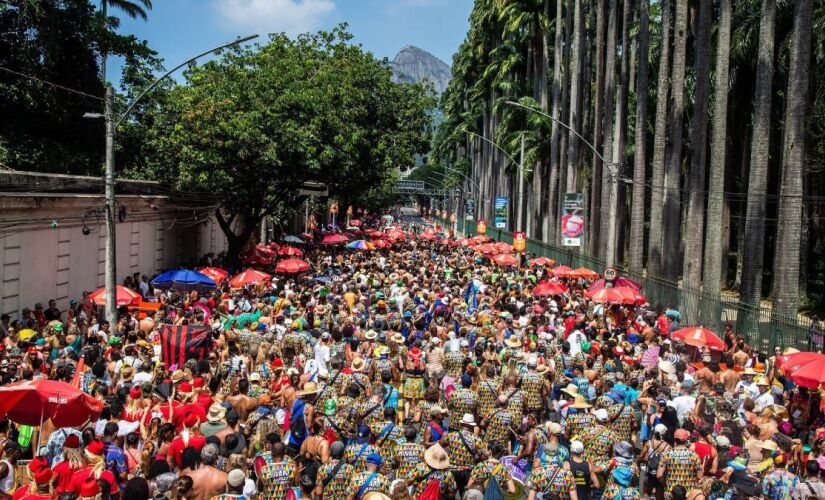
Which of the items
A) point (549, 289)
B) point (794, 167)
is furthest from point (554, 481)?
point (794, 167)

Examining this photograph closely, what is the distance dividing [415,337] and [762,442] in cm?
762

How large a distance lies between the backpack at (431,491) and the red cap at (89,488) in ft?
10.2

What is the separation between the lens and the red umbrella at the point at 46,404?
8648 millimetres

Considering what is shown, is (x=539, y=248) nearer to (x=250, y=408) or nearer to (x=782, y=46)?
(x=782, y=46)

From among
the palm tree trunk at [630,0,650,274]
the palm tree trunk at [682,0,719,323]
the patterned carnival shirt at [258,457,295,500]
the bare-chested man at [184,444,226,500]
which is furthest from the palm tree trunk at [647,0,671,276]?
the bare-chested man at [184,444,226,500]

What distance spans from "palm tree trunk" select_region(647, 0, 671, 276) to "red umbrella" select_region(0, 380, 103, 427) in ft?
80.3

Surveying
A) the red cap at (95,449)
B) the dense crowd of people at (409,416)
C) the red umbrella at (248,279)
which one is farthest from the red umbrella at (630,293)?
the red cap at (95,449)

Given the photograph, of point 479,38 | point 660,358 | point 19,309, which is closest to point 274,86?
point 19,309

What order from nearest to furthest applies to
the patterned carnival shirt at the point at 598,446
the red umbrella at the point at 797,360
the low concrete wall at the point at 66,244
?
the patterned carnival shirt at the point at 598,446 < the red umbrella at the point at 797,360 < the low concrete wall at the point at 66,244

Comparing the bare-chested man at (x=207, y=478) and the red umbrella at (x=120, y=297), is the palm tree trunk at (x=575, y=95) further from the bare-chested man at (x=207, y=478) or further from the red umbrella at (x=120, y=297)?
the bare-chested man at (x=207, y=478)

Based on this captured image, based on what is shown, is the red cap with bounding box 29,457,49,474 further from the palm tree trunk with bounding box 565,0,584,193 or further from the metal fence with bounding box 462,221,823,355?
the palm tree trunk with bounding box 565,0,584,193

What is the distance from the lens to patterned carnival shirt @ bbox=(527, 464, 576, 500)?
806 cm

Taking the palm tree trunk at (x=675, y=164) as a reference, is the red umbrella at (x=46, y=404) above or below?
below

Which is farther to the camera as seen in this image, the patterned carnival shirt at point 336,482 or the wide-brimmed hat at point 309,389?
the wide-brimmed hat at point 309,389
